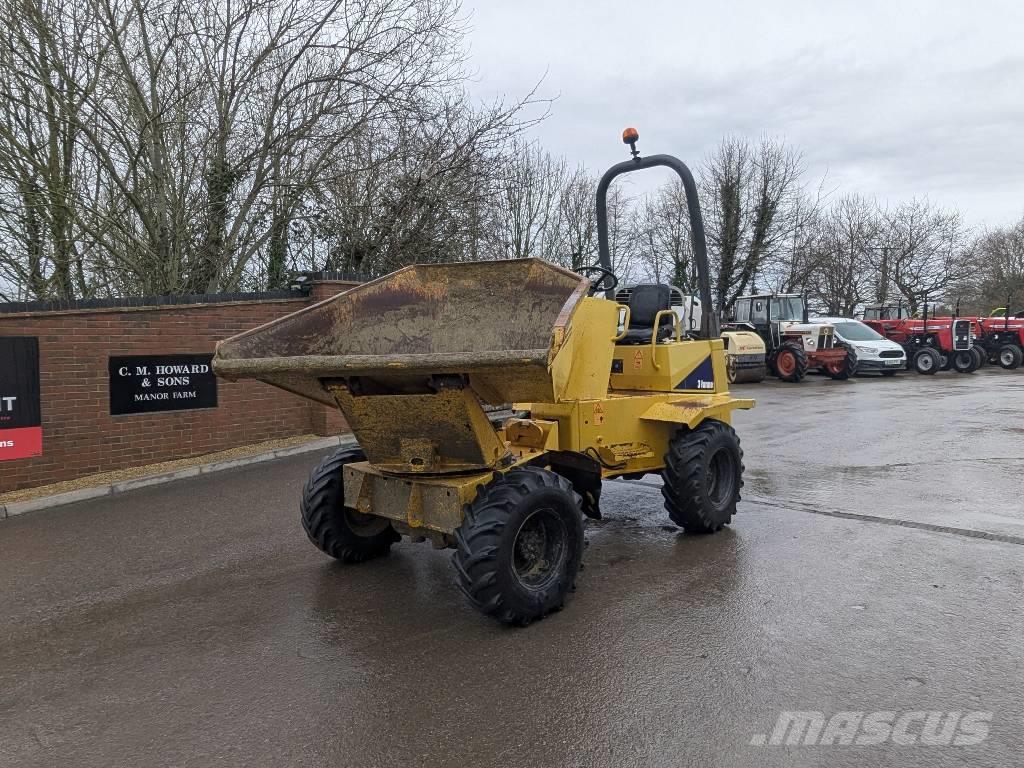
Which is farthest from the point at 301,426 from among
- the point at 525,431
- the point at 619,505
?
the point at 525,431

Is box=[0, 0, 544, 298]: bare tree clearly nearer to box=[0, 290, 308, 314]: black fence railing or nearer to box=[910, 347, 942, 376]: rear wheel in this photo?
box=[0, 290, 308, 314]: black fence railing

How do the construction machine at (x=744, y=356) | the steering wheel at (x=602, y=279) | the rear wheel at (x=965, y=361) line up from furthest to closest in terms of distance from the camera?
the rear wheel at (x=965, y=361)
the construction machine at (x=744, y=356)
the steering wheel at (x=602, y=279)

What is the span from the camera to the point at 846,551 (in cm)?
536

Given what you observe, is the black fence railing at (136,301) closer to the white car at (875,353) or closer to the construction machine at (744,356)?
the construction machine at (744,356)

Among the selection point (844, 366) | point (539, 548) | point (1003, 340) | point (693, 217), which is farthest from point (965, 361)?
point (539, 548)

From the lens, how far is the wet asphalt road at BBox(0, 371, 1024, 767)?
3.05 meters

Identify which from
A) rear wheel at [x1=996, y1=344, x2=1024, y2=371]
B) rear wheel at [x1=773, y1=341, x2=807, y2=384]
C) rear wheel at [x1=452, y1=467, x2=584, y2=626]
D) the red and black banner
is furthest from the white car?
the red and black banner

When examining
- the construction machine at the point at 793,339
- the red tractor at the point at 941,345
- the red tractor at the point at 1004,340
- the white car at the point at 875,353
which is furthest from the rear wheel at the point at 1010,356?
the construction machine at the point at 793,339

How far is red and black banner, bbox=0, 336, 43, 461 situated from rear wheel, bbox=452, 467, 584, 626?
615 centimetres

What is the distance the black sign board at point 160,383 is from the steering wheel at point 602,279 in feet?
17.6

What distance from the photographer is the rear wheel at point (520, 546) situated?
3920 millimetres

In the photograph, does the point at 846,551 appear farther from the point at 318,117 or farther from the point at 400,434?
the point at 318,117

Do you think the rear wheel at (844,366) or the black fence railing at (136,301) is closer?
the black fence railing at (136,301)

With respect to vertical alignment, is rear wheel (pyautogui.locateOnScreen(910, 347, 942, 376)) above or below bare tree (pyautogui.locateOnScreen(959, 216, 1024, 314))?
below
